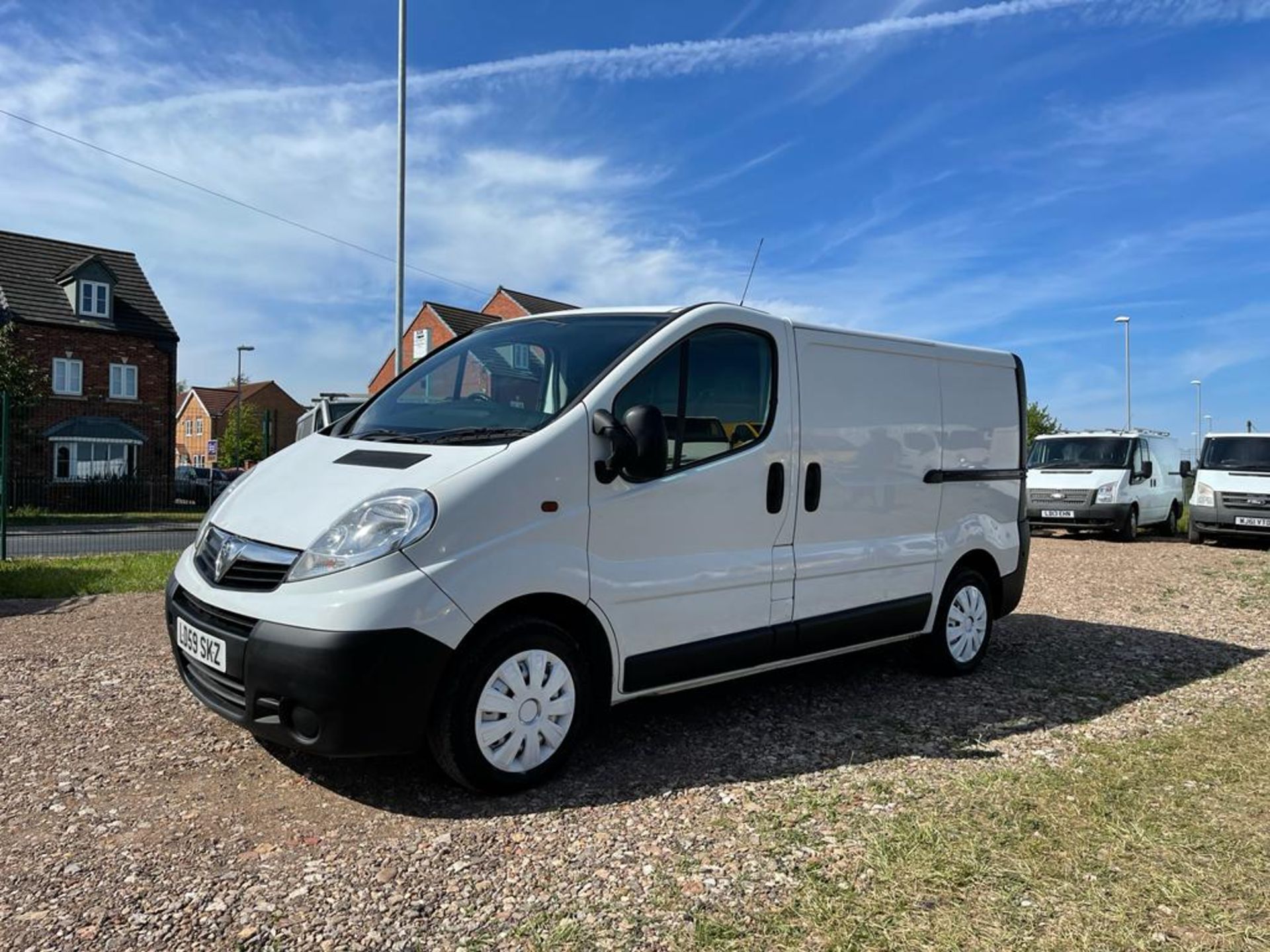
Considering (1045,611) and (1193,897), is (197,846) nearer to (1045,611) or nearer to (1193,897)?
(1193,897)

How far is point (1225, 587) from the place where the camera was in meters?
10.6

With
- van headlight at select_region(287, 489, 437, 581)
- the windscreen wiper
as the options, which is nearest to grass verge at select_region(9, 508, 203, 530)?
the windscreen wiper

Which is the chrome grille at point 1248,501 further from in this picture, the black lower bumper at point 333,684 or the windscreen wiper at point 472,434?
the black lower bumper at point 333,684

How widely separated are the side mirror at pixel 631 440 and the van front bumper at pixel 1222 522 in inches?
580

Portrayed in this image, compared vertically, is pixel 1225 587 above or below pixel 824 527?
below

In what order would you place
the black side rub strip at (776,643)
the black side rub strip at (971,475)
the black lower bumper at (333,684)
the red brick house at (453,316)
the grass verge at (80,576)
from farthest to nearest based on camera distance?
the red brick house at (453,316) < the grass verge at (80,576) < the black side rub strip at (971,475) < the black side rub strip at (776,643) < the black lower bumper at (333,684)

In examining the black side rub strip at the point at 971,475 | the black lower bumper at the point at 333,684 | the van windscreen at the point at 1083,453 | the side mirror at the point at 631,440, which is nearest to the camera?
the black lower bumper at the point at 333,684

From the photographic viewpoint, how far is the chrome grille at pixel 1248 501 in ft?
48.9

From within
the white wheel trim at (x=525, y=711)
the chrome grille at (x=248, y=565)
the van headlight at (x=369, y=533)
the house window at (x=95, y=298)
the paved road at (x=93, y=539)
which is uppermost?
the house window at (x=95, y=298)

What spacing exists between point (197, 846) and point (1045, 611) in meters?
7.72

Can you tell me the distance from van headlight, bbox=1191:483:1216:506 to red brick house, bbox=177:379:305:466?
216ft

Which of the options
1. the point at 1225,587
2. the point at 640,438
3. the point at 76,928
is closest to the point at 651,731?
the point at 640,438

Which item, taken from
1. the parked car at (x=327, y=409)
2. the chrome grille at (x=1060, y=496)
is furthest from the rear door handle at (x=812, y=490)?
the chrome grille at (x=1060, y=496)

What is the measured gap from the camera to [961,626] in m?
5.93
